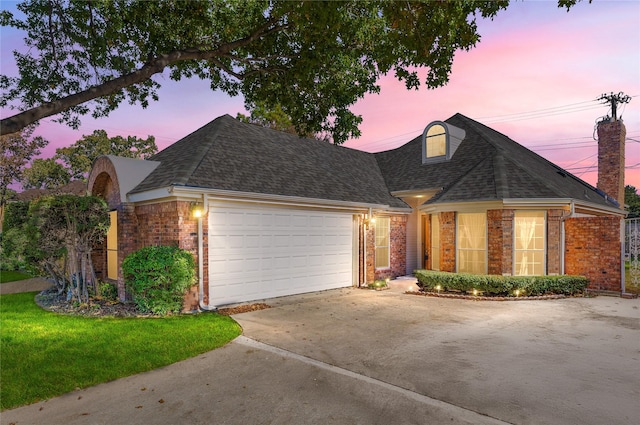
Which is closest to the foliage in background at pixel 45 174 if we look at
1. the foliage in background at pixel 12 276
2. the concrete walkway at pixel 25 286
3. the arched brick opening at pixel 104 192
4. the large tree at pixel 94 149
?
the large tree at pixel 94 149

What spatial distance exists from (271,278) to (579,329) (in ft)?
27.3

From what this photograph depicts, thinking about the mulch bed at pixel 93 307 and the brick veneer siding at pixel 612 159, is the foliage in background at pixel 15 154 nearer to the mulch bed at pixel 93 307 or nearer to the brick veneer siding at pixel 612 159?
the mulch bed at pixel 93 307

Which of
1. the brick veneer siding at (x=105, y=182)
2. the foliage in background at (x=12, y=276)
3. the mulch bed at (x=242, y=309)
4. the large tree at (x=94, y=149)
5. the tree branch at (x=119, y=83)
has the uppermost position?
the large tree at (x=94, y=149)

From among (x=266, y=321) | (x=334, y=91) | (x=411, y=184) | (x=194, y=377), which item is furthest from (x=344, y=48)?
(x=411, y=184)

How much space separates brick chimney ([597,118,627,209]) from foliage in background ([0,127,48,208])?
1796 inches

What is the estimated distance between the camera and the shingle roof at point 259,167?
10.8m

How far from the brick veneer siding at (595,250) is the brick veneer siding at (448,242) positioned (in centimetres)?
413

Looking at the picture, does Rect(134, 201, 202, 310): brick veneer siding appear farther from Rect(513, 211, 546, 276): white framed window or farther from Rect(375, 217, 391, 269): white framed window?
Rect(513, 211, 546, 276): white framed window

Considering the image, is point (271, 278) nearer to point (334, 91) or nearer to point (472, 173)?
point (334, 91)

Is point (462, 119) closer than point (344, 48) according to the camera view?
No

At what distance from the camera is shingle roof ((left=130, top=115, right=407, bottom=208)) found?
35.3 ft

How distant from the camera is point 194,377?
5.45 meters

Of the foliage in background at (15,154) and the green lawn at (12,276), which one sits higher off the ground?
the foliage in background at (15,154)

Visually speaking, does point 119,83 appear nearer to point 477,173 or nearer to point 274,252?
point 274,252
